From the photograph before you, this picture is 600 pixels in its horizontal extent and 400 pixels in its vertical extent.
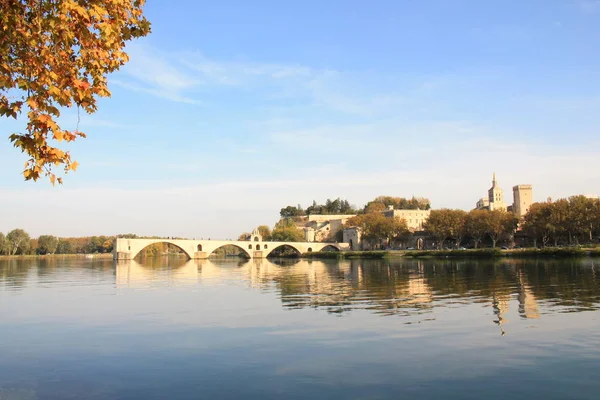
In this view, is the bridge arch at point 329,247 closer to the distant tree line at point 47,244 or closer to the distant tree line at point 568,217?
the distant tree line at point 568,217

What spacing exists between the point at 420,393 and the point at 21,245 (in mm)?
121639

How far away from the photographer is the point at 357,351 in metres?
11.9

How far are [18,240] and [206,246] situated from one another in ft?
144

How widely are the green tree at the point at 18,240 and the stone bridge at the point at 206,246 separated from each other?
28.0 metres

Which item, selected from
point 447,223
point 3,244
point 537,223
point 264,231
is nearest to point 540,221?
point 537,223

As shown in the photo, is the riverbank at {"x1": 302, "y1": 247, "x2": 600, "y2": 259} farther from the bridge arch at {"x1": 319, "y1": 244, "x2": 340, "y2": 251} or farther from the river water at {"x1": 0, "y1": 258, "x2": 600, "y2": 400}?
the river water at {"x1": 0, "y1": 258, "x2": 600, "y2": 400}

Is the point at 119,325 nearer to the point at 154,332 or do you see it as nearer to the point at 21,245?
the point at 154,332

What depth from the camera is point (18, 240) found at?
366 feet

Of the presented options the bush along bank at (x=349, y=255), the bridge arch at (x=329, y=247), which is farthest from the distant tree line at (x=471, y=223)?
the bridge arch at (x=329, y=247)

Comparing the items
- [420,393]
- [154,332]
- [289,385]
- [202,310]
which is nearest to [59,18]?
[289,385]

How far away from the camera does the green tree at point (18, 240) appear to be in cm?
11069

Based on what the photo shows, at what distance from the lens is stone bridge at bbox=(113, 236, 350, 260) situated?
88.6 m

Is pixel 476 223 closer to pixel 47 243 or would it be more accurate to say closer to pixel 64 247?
pixel 47 243

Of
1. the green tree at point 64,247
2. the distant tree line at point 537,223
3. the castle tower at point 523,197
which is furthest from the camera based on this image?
the green tree at point 64,247
